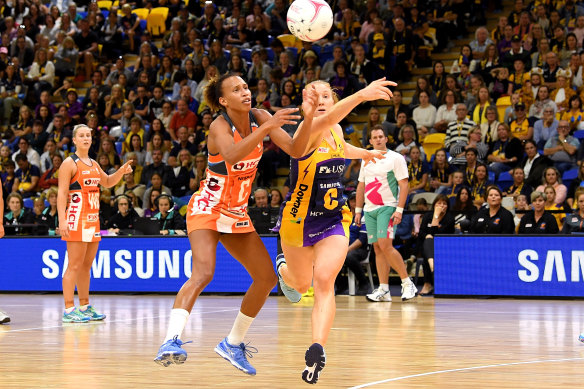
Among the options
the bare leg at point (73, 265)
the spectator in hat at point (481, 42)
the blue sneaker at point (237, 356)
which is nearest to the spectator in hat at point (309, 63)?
the spectator in hat at point (481, 42)

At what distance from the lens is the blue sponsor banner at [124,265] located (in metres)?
→ 14.2

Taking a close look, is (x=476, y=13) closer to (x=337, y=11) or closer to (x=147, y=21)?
(x=337, y=11)

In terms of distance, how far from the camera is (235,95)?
20.1 feet

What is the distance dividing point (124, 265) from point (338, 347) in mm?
7889

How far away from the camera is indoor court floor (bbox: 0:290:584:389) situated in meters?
5.84

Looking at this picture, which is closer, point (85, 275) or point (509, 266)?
point (85, 275)

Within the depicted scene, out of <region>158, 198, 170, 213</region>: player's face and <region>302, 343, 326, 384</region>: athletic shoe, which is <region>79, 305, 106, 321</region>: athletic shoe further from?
<region>302, 343, 326, 384</region>: athletic shoe

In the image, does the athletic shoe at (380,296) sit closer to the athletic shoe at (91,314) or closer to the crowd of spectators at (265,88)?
the crowd of spectators at (265,88)

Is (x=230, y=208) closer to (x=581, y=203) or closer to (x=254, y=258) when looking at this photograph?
(x=254, y=258)

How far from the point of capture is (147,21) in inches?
912

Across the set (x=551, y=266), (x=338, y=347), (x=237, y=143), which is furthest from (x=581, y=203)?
(x=237, y=143)

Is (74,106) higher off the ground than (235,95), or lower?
higher

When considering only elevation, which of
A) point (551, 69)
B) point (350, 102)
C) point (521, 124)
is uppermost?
point (551, 69)

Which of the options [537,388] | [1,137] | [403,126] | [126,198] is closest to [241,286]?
[126,198]
